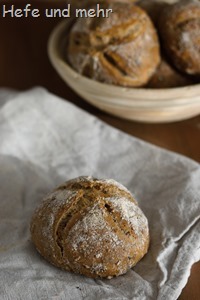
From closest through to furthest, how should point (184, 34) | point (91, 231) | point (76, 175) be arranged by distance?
point (91, 231), point (76, 175), point (184, 34)

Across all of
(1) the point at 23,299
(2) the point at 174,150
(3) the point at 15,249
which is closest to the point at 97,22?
(2) the point at 174,150

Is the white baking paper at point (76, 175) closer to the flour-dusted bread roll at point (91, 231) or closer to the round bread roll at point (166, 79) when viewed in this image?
the flour-dusted bread roll at point (91, 231)

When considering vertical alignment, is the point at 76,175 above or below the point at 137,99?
below

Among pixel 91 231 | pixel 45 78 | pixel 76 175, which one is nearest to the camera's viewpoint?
pixel 91 231

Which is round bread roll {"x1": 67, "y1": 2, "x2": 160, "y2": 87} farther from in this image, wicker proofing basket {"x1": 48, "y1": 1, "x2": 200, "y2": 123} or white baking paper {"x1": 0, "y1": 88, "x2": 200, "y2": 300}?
white baking paper {"x1": 0, "y1": 88, "x2": 200, "y2": 300}

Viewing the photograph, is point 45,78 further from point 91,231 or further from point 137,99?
point 91,231

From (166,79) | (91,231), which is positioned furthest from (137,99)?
(91,231)

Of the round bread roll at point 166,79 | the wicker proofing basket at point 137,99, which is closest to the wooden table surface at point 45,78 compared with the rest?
the wicker proofing basket at point 137,99
